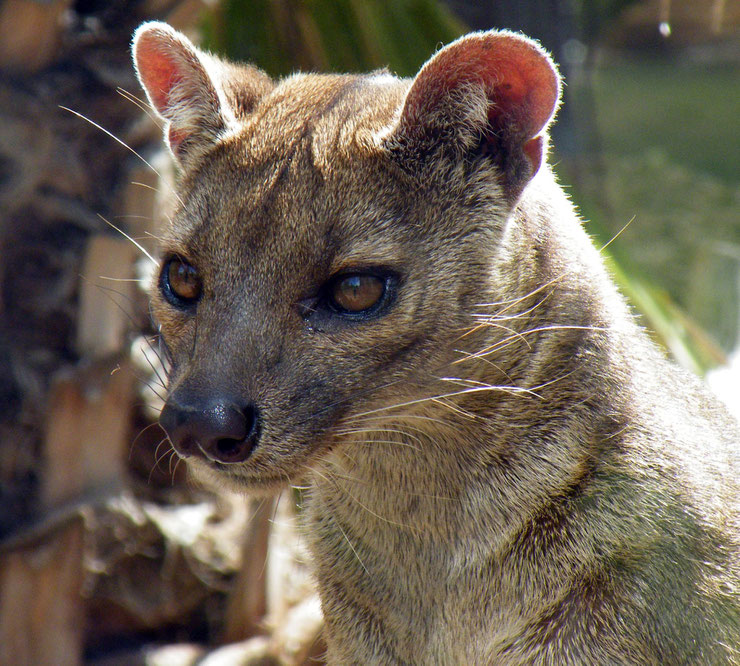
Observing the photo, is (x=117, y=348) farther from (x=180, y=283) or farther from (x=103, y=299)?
(x=180, y=283)

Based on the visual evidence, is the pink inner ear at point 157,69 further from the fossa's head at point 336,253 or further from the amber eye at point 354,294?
the amber eye at point 354,294

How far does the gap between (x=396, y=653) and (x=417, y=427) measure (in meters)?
0.63

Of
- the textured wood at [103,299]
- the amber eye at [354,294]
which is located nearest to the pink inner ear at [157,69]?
the amber eye at [354,294]

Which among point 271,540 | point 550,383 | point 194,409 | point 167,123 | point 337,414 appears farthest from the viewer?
point 271,540

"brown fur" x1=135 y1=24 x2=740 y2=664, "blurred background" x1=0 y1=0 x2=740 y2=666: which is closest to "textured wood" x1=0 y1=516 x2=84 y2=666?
"blurred background" x1=0 y1=0 x2=740 y2=666

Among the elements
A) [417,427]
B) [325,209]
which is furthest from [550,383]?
[325,209]

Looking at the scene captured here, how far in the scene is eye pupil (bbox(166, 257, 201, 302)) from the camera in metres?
2.44

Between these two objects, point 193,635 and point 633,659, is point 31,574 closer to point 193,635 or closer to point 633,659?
point 193,635

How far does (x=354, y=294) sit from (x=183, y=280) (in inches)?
19.1

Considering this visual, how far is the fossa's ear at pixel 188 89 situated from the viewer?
103 inches

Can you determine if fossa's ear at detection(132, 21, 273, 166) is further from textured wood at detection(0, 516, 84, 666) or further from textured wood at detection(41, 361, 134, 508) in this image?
textured wood at detection(0, 516, 84, 666)

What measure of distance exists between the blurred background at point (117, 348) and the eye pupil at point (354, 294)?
111 cm

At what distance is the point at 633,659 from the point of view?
90.7 inches

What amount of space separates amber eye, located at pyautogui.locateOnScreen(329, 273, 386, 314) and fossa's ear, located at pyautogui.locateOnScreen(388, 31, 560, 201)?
38 centimetres
